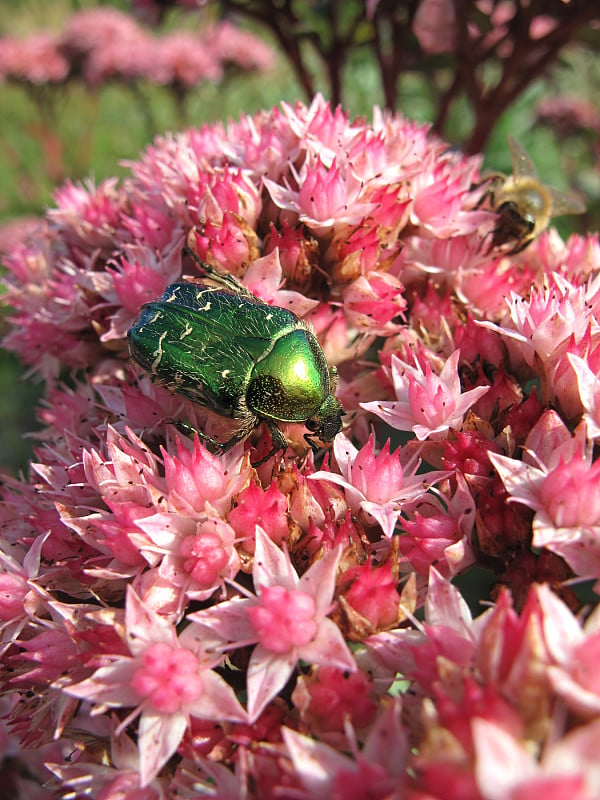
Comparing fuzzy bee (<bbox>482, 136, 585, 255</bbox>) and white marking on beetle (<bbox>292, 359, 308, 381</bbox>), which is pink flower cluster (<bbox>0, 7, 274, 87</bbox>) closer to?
fuzzy bee (<bbox>482, 136, 585, 255</bbox>)

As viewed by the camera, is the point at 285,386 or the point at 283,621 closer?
the point at 283,621

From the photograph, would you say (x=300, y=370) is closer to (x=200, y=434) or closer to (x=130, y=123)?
(x=200, y=434)

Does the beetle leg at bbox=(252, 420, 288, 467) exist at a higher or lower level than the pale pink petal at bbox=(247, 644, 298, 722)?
higher

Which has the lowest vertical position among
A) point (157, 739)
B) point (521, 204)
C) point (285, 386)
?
point (157, 739)

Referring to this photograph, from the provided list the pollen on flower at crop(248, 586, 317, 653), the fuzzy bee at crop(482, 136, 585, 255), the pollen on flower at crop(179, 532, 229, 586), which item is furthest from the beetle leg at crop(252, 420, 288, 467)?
the fuzzy bee at crop(482, 136, 585, 255)

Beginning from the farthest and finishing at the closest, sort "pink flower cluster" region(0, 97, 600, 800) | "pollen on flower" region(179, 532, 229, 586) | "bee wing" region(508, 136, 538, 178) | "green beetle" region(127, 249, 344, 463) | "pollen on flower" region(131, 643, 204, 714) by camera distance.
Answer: "bee wing" region(508, 136, 538, 178) < "green beetle" region(127, 249, 344, 463) < "pollen on flower" region(179, 532, 229, 586) < "pollen on flower" region(131, 643, 204, 714) < "pink flower cluster" region(0, 97, 600, 800)

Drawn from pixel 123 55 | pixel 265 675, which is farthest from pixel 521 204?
pixel 123 55
